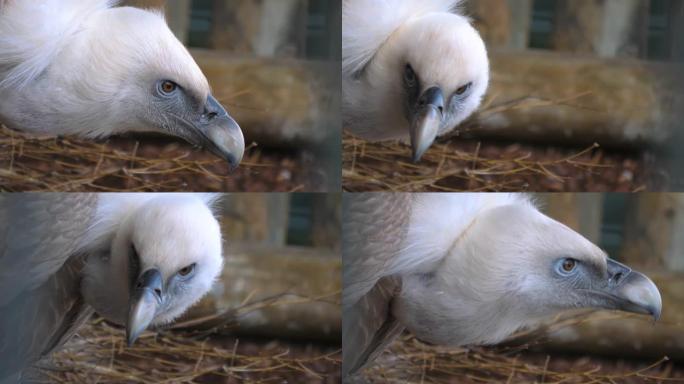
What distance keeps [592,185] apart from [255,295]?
82 centimetres

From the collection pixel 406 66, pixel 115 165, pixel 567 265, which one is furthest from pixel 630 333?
pixel 115 165

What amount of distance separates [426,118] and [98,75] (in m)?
0.70

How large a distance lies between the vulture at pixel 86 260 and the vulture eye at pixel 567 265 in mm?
805

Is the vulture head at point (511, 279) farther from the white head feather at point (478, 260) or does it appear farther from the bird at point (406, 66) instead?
the bird at point (406, 66)

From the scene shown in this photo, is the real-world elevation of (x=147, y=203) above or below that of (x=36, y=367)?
above

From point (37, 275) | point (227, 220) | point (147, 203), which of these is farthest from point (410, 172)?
point (37, 275)

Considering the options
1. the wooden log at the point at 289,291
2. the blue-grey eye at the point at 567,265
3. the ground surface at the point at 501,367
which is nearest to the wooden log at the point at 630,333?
the ground surface at the point at 501,367

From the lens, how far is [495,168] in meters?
2.37

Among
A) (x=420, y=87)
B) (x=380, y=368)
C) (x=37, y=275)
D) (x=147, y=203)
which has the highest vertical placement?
(x=420, y=87)

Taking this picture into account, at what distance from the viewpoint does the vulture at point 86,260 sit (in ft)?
7.41

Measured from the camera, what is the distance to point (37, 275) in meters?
2.28

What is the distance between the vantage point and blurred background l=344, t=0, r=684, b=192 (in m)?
2.35

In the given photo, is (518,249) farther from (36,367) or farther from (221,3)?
(36,367)

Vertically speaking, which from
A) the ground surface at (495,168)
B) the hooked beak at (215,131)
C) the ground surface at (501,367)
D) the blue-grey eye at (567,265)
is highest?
the hooked beak at (215,131)
